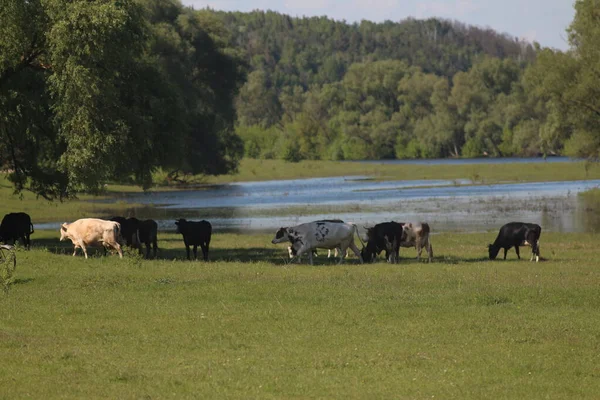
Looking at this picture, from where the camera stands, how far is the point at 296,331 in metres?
15.3

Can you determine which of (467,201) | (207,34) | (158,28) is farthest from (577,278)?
(207,34)

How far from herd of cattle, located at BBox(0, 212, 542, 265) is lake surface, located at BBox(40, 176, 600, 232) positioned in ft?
45.0

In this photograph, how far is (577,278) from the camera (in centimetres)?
2172

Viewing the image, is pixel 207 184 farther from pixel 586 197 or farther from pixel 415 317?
pixel 415 317

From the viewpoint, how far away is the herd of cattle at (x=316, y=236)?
26297mm

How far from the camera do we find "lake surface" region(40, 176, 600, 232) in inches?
1809

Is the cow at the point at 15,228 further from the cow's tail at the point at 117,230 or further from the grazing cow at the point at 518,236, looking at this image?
the grazing cow at the point at 518,236

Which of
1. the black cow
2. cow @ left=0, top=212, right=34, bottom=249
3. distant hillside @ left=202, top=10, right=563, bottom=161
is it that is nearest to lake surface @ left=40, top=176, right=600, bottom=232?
cow @ left=0, top=212, right=34, bottom=249

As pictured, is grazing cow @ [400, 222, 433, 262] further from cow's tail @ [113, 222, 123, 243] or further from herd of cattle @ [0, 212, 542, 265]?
cow's tail @ [113, 222, 123, 243]

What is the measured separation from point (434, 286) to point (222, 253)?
11.7 metres

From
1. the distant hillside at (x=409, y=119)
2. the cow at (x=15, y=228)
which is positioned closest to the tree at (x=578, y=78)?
the cow at (x=15, y=228)

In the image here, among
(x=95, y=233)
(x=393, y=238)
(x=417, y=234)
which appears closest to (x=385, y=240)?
(x=393, y=238)

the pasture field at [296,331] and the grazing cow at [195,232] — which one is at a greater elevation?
the grazing cow at [195,232]

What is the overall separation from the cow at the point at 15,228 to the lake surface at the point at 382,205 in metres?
14.3
